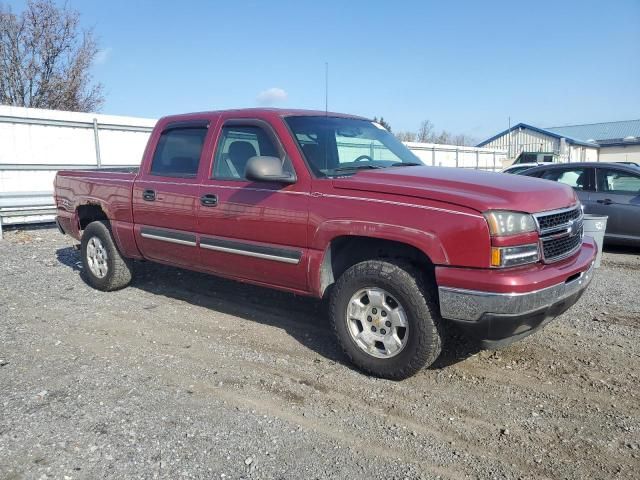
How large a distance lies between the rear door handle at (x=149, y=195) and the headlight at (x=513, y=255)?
11.5ft

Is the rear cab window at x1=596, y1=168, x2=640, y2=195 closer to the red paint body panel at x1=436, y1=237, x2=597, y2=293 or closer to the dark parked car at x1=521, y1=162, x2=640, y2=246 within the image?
the dark parked car at x1=521, y1=162, x2=640, y2=246

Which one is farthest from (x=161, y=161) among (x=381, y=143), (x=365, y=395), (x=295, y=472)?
(x=295, y=472)

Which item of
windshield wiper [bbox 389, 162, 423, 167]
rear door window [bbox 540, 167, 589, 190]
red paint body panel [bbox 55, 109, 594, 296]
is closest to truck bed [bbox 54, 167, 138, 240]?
red paint body panel [bbox 55, 109, 594, 296]

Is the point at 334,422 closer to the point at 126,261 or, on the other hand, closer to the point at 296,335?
the point at 296,335

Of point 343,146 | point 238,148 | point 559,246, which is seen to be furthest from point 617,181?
point 238,148

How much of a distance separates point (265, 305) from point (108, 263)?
1.97 meters

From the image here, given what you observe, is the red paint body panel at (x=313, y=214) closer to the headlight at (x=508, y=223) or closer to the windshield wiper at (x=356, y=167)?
the headlight at (x=508, y=223)

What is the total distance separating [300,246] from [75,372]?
77.8 inches

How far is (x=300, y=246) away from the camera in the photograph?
168 inches

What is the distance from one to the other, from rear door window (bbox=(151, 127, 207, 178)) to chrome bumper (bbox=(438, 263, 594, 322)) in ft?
9.11

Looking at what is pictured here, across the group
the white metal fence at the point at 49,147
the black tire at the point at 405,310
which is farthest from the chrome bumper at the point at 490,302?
the white metal fence at the point at 49,147

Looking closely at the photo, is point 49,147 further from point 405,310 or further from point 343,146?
point 405,310

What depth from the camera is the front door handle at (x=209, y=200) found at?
4828 millimetres

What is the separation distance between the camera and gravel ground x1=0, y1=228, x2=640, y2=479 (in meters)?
2.94
